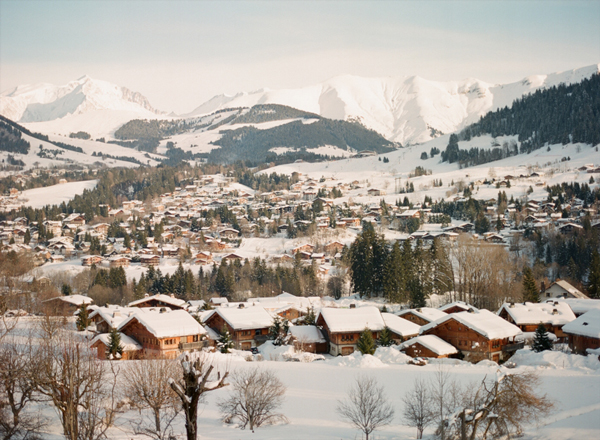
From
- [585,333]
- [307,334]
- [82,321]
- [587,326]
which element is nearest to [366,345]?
[307,334]

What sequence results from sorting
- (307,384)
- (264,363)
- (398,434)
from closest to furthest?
(398,434), (307,384), (264,363)

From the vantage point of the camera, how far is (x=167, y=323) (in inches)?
1452

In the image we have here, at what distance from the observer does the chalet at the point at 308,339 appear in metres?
38.9

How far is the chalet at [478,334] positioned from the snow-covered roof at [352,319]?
3.88 m

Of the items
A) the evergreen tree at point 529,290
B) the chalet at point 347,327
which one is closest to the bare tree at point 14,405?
the chalet at point 347,327

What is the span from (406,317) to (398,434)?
26.3 metres

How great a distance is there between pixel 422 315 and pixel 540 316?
8945mm

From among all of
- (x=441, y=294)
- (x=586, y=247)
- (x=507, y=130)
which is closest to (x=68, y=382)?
(x=441, y=294)

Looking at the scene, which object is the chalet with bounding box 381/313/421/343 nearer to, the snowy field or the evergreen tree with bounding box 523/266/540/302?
the evergreen tree with bounding box 523/266/540/302

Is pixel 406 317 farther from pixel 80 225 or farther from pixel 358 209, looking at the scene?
pixel 80 225

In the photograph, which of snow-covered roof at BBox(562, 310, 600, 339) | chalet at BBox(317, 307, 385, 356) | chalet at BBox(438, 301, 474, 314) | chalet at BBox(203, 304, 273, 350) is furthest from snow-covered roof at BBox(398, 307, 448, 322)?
chalet at BBox(203, 304, 273, 350)

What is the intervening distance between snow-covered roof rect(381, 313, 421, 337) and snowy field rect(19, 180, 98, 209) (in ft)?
398

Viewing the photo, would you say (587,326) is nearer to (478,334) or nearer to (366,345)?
(478,334)

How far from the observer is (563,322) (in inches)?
1642
